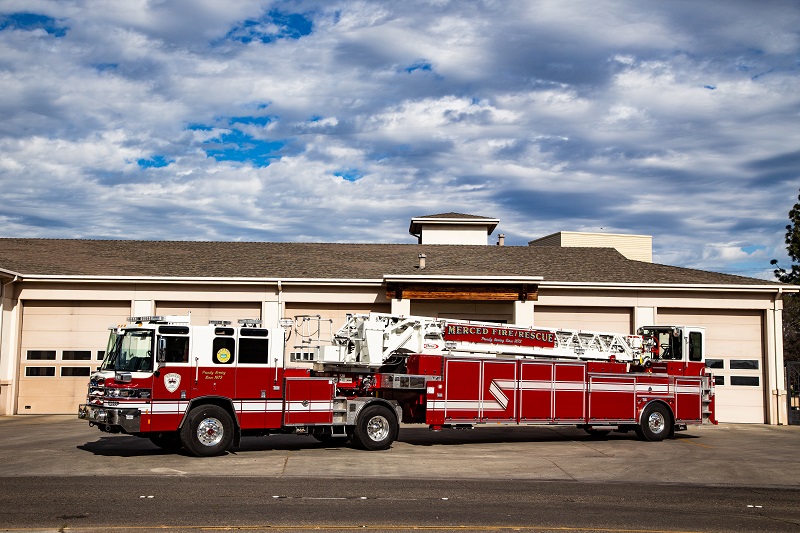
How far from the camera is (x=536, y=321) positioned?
28.3m

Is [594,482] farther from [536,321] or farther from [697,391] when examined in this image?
[536,321]

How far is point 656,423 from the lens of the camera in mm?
22047

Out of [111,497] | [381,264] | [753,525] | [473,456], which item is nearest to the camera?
[753,525]

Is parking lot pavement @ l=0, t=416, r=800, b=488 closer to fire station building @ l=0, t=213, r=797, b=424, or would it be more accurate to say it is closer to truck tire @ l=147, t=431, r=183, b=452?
truck tire @ l=147, t=431, r=183, b=452

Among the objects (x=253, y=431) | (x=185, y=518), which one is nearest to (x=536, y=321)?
(x=253, y=431)

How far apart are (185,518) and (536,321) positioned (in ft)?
64.6

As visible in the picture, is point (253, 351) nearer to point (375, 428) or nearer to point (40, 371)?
point (375, 428)

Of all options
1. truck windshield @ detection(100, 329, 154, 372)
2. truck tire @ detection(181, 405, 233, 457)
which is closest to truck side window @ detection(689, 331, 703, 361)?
truck tire @ detection(181, 405, 233, 457)

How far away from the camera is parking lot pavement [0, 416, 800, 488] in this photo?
14.8 metres

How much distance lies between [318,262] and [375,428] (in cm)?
1287

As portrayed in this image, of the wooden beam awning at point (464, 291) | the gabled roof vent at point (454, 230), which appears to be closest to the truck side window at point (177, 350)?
the wooden beam awning at point (464, 291)

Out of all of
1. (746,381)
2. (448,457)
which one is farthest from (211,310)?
(746,381)

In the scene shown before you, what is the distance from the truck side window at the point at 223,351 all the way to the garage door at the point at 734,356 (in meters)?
16.6

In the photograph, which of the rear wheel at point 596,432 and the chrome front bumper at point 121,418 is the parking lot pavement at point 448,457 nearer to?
the rear wheel at point 596,432
